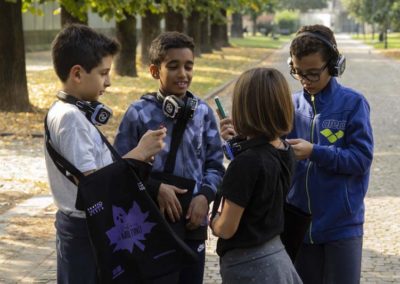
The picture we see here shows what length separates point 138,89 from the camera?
21.8m

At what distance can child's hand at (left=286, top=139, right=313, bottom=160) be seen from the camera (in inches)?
146

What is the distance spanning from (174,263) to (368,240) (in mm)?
4291

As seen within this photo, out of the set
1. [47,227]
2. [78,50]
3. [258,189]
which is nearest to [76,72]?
[78,50]

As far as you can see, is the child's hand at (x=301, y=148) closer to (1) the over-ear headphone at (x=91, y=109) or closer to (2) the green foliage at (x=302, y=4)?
(1) the over-ear headphone at (x=91, y=109)

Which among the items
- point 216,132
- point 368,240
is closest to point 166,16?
point 368,240

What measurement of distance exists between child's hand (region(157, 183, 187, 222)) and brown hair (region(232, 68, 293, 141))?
0.54 m

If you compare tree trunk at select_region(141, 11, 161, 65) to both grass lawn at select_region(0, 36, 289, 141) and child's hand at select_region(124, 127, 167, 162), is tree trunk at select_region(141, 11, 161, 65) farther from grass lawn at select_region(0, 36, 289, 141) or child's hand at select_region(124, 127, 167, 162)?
child's hand at select_region(124, 127, 167, 162)

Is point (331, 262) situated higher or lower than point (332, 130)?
lower

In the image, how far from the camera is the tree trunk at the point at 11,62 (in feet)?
51.7

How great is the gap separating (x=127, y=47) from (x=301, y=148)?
2168cm

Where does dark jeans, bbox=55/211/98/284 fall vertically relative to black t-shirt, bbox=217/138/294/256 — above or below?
below

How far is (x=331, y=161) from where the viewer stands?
3.81 metres

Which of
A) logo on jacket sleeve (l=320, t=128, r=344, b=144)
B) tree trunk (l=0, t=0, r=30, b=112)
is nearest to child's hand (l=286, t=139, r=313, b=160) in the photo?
logo on jacket sleeve (l=320, t=128, r=344, b=144)

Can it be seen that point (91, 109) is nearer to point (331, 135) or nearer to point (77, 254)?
point (77, 254)
